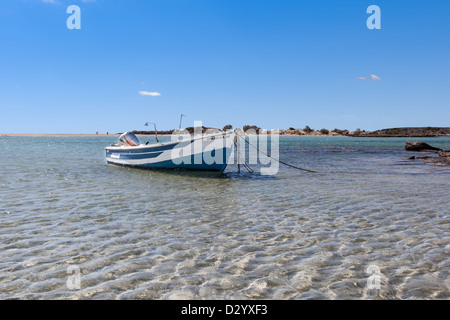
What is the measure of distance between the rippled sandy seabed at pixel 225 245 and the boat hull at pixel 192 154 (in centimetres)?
806

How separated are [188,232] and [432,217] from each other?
7.15m

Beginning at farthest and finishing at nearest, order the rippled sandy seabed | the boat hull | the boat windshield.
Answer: the boat windshield → the boat hull → the rippled sandy seabed

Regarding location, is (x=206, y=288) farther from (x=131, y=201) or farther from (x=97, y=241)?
(x=131, y=201)

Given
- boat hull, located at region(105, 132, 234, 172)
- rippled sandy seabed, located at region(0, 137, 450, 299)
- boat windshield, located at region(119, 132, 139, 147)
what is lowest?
rippled sandy seabed, located at region(0, 137, 450, 299)

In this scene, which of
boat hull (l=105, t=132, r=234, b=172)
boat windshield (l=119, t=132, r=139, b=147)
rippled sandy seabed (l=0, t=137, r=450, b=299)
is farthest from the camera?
boat windshield (l=119, t=132, r=139, b=147)

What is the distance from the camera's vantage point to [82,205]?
37.3ft

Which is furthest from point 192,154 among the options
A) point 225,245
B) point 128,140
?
point 225,245

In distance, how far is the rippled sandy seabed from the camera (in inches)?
201

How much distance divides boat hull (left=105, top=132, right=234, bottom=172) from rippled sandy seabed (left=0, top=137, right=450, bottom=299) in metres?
8.06

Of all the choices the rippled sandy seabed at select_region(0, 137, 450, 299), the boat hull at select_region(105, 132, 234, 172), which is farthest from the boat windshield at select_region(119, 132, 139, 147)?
the rippled sandy seabed at select_region(0, 137, 450, 299)

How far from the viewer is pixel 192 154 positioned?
21.9 metres

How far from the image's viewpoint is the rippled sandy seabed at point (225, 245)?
5.11 metres

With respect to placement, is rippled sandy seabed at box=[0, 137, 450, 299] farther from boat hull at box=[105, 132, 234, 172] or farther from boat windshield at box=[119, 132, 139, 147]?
boat windshield at box=[119, 132, 139, 147]

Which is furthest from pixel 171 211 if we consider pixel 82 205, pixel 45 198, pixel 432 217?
pixel 432 217
